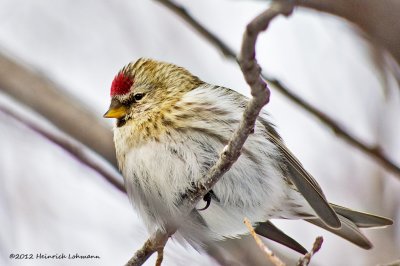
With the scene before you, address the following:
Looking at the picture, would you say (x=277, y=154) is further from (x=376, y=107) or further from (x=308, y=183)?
(x=376, y=107)

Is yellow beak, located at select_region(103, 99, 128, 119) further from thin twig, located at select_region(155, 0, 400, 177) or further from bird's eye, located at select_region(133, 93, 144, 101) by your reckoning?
thin twig, located at select_region(155, 0, 400, 177)

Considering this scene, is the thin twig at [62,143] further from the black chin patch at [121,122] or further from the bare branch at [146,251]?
the black chin patch at [121,122]

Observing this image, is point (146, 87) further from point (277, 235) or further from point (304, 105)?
point (304, 105)

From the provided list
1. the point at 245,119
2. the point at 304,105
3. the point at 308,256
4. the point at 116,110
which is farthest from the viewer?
the point at 116,110

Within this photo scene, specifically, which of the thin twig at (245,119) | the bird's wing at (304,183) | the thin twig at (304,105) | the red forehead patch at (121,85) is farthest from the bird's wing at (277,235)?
the thin twig at (304,105)

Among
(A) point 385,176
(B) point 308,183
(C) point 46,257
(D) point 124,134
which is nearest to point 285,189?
(B) point 308,183

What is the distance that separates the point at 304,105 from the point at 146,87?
1.84 m

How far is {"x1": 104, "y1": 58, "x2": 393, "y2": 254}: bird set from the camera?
10.9ft

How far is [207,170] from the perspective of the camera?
331cm

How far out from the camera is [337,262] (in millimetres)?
4027

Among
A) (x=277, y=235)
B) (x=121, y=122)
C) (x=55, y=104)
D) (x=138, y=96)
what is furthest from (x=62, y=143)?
(x=277, y=235)

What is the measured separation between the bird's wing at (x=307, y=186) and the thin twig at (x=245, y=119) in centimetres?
85

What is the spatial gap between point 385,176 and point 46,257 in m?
2.08

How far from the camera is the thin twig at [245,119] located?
1604 millimetres
